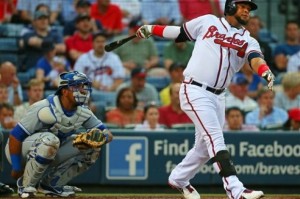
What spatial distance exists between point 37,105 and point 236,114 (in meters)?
3.52

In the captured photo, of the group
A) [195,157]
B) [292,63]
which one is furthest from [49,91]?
[195,157]

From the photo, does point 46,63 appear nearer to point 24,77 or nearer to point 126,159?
point 24,77

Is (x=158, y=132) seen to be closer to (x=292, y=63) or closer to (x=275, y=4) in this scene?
(x=292, y=63)

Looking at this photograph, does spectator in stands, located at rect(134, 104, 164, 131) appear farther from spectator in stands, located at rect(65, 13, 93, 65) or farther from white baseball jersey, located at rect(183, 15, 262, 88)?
white baseball jersey, located at rect(183, 15, 262, 88)

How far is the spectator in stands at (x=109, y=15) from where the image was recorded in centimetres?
1402

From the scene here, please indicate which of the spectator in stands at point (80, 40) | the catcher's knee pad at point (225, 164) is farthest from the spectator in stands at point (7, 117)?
the catcher's knee pad at point (225, 164)

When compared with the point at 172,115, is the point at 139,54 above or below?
above

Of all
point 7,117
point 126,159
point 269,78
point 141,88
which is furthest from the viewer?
point 141,88

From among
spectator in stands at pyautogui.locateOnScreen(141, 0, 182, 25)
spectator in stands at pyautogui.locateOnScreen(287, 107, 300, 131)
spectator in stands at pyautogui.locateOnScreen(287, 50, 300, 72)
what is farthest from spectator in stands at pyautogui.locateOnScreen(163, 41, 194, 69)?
spectator in stands at pyautogui.locateOnScreen(287, 107, 300, 131)

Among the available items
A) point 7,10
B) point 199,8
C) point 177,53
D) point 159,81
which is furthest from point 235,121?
point 7,10

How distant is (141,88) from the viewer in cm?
1243

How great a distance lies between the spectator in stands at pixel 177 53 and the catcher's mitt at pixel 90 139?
16.1 ft

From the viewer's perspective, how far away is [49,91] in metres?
12.5

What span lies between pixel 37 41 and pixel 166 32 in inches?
192
